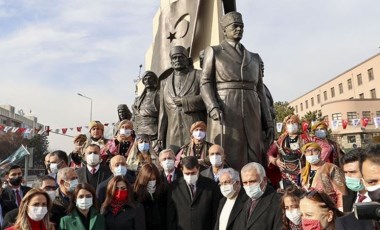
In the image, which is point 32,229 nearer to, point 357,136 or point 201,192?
point 201,192

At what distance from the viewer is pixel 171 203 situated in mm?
→ 4934

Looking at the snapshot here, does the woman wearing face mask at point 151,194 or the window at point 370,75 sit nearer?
the woman wearing face mask at point 151,194

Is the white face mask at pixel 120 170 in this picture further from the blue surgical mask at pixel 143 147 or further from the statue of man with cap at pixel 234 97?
the statue of man with cap at pixel 234 97

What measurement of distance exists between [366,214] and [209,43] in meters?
8.78

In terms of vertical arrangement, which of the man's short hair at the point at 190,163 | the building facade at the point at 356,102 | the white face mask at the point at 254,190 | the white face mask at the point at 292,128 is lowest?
the white face mask at the point at 254,190

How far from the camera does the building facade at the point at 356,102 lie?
159 ft

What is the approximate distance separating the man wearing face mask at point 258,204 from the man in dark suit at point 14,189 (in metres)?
3.02

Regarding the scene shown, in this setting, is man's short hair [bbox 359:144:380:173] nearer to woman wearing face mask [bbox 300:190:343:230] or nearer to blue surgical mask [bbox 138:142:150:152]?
woman wearing face mask [bbox 300:190:343:230]

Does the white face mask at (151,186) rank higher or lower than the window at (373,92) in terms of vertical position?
lower

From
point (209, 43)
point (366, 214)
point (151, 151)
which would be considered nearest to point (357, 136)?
point (209, 43)

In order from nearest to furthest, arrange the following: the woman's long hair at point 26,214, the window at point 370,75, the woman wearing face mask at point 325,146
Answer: the woman's long hair at point 26,214 < the woman wearing face mask at point 325,146 < the window at point 370,75

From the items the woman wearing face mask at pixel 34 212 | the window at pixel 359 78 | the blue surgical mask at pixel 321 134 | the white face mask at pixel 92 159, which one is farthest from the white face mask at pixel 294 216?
the window at pixel 359 78

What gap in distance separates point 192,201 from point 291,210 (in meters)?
1.43

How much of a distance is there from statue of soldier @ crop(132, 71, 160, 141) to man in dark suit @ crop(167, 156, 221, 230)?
4.66 metres
